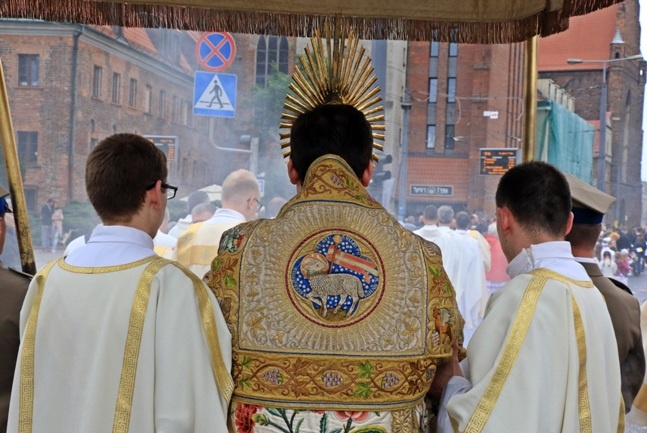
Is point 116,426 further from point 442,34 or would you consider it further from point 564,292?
point 442,34

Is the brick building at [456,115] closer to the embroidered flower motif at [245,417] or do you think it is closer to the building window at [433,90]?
the building window at [433,90]

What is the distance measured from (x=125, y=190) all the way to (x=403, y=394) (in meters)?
1.02

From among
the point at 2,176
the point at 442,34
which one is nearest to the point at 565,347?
the point at 442,34

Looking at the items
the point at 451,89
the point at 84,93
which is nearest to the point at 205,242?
the point at 84,93

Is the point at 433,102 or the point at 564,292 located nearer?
the point at 564,292

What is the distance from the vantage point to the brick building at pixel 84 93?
23.6 meters

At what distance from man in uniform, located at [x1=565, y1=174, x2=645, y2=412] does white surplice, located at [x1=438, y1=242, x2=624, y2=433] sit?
59cm

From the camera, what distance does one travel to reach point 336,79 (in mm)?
2922

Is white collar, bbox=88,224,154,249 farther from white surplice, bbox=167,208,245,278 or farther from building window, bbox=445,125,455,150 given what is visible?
building window, bbox=445,125,455,150

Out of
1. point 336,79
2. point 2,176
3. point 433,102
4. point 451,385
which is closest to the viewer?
point 451,385

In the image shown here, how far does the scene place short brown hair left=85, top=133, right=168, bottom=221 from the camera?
8.05 feet

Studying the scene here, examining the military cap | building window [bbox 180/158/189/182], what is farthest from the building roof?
the military cap

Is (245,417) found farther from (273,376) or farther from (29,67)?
(29,67)

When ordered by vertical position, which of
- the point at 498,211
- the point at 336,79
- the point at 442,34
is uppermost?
the point at 442,34
